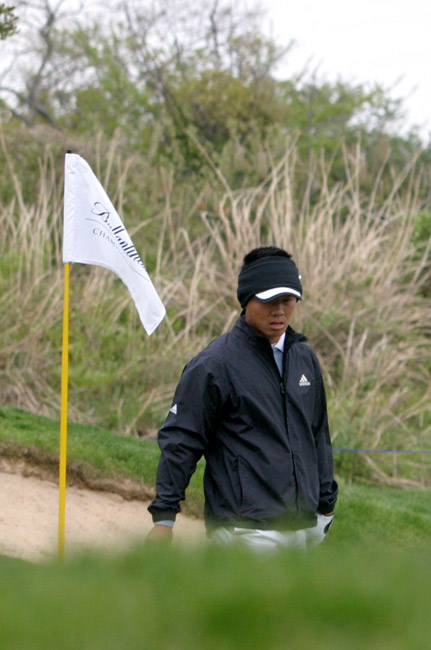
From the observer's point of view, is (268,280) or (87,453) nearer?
(268,280)

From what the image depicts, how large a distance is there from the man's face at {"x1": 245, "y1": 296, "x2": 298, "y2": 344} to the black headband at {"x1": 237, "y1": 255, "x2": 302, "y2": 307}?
38 millimetres

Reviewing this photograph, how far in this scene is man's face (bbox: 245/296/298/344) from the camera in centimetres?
495

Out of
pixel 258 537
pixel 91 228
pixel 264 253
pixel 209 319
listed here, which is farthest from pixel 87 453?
pixel 209 319

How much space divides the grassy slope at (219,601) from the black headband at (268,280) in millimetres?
2539

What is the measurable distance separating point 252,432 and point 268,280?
0.70 metres

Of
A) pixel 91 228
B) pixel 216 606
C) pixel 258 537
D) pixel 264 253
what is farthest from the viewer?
pixel 91 228

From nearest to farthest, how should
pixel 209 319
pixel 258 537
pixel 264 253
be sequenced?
pixel 258 537, pixel 264 253, pixel 209 319

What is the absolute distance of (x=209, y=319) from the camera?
15.5 meters

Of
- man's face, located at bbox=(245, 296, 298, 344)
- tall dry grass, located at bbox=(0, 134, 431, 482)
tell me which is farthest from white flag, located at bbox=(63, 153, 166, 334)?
tall dry grass, located at bbox=(0, 134, 431, 482)

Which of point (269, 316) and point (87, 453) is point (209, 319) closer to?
point (87, 453)

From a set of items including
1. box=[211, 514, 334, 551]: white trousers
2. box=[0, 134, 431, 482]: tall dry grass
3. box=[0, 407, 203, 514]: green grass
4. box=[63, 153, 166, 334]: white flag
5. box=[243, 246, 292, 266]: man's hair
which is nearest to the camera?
box=[211, 514, 334, 551]: white trousers

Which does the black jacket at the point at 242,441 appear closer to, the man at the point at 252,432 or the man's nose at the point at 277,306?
the man at the point at 252,432

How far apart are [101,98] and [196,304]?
21.2 metres

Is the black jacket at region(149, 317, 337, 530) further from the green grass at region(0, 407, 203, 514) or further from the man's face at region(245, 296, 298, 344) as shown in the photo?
the green grass at region(0, 407, 203, 514)
